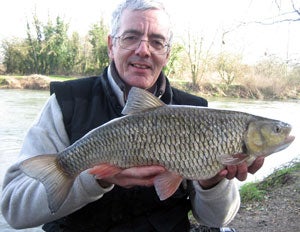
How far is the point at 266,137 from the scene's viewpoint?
77.5 inches

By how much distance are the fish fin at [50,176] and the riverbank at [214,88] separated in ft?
75.4

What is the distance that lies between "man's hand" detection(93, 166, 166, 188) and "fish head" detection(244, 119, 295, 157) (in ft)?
1.45

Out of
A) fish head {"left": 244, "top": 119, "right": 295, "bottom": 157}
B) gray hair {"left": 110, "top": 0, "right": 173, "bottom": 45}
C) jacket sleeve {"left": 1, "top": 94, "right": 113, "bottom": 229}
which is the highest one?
gray hair {"left": 110, "top": 0, "right": 173, "bottom": 45}

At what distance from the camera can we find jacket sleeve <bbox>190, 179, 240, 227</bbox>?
7.40 feet

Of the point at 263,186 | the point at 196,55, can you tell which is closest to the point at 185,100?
the point at 263,186

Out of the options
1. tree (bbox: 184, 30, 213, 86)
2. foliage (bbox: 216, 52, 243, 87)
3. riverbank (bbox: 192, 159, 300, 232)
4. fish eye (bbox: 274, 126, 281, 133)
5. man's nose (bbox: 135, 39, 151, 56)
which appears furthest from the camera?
tree (bbox: 184, 30, 213, 86)

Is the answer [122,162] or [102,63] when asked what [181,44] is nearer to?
[102,63]

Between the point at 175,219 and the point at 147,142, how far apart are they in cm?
71

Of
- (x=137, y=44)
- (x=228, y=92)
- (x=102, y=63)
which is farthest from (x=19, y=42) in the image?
(x=137, y=44)

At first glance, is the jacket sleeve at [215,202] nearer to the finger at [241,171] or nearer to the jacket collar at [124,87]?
the finger at [241,171]

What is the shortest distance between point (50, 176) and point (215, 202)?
96 cm

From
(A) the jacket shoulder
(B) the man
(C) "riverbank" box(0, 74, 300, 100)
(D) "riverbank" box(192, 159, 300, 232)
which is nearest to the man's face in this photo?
(B) the man

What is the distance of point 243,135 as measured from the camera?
1.93 m

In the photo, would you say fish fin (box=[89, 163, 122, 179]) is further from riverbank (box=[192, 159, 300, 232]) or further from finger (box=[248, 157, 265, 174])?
riverbank (box=[192, 159, 300, 232])
